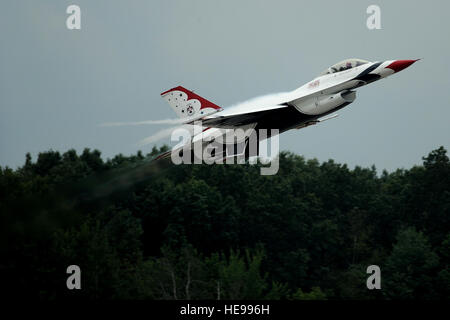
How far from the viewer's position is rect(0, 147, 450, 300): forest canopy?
40.2 metres

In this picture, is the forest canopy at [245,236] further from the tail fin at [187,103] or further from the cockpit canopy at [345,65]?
the cockpit canopy at [345,65]

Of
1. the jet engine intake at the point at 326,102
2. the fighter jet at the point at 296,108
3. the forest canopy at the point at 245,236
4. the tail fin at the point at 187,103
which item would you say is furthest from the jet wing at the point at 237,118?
the forest canopy at the point at 245,236

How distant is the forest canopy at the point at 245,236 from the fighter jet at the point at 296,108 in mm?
13761

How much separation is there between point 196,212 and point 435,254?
18179mm

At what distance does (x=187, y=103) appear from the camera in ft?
88.1

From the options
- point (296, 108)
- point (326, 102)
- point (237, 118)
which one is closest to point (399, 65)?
point (326, 102)

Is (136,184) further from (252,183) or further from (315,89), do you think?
(252,183)

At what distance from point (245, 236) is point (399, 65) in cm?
4028

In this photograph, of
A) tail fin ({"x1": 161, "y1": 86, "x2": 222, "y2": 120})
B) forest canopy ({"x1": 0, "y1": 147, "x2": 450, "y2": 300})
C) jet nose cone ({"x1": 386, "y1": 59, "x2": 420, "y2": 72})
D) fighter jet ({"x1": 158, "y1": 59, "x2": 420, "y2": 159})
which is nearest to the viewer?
jet nose cone ({"x1": 386, "y1": 59, "x2": 420, "y2": 72})

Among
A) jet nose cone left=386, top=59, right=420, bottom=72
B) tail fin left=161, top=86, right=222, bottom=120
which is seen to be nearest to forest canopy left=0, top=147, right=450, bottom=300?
tail fin left=161, top=86, right=222, bottom=120

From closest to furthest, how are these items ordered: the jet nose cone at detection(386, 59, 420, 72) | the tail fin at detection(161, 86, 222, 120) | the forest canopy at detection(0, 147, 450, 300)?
the jet nose cone at detection(386, 59, 420, 72)
the tail fin at detection(161, 86, 222, 120)
the forest canopy at detection(0, 147, 450, 300)

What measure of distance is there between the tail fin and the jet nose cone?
7.00 m

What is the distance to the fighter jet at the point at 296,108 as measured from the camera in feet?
72.5

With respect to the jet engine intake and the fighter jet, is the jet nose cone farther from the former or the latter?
the jet engine intake
